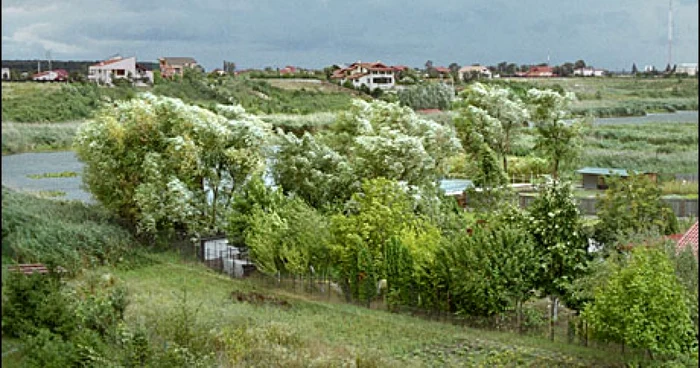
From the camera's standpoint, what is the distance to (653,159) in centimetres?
359

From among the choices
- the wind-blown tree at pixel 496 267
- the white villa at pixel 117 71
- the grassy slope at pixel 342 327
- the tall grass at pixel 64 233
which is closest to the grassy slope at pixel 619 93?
the wind-blown tree at pixel 496 267

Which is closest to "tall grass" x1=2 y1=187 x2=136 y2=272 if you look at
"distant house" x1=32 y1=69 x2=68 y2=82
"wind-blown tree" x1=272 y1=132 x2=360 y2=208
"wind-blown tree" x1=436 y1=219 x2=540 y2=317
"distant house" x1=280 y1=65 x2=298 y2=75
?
"distant house" x1=32 y1=69 x2=68 y2=82

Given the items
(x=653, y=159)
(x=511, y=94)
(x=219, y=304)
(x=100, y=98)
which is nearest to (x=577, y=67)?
(x=511, y=94)

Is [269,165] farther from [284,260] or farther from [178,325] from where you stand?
[178,325]

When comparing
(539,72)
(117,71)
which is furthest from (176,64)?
(539,72)

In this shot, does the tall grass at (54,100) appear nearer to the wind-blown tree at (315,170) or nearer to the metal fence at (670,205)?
the wind-blown tree at (315,170)

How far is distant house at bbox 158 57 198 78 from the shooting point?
4773mm

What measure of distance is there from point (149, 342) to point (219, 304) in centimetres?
44

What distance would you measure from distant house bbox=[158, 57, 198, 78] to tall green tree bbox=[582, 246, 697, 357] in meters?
2.46

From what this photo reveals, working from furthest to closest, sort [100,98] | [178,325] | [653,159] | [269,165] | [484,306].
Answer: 1. [269,165]
2. [100,98]
3. [178,325]
4. [484,306]
5. [653,159]

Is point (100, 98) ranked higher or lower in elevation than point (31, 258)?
higher

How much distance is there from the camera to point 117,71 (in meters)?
4.69

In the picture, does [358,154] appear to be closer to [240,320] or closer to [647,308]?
[240,320]

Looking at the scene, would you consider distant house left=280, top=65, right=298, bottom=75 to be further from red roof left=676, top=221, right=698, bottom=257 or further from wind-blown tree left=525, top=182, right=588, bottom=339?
red roof left=676, top=221, right=698, bottom=257
